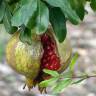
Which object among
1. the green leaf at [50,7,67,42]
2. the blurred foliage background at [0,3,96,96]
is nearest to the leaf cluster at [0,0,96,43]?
the green leaf at [50,7,67,42]

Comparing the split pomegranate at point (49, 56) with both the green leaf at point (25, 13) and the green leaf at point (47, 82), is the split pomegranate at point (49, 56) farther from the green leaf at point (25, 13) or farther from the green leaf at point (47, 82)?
the green leaf at point (25, 13)

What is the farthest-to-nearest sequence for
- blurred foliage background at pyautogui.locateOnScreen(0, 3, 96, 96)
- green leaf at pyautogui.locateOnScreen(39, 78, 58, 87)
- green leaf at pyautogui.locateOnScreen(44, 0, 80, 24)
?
1. blurred foliage background at pyautogui.locateOnScreen(0, 3, 96, 96)
2. green leaf at pyautogui.locateOnScreen(39, 78, 58, 87)
3. green leaf at pyautogui.locateOnScreen(44, 0, 80, 24)

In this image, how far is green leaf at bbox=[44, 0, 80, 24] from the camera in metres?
1.18

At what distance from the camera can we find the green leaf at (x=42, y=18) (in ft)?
3.90

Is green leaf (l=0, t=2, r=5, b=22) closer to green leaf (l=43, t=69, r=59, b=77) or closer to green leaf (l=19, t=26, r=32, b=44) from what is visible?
green leaf (l=19, t=26, r=32, b=44)

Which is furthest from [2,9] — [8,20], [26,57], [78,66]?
[78,66]

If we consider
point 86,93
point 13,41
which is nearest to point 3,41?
point 86,93

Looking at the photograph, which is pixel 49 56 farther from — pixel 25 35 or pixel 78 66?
pixel 78 66

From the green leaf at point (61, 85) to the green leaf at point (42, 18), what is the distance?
18 cm

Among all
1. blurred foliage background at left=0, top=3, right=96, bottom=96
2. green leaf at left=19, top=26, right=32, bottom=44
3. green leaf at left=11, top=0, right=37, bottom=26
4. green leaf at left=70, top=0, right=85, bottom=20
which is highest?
green leaf at left=11, top=0, right=37, bottom=26

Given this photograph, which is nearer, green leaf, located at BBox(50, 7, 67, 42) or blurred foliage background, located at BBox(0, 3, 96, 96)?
green leaf, located at BBox(50, 7, 67, 42)

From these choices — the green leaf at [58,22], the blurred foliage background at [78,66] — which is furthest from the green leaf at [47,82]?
the blurred foliage background at [78,66]

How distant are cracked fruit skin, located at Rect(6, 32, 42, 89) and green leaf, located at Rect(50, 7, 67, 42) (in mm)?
94

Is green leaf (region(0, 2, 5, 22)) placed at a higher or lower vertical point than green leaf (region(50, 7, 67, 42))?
higher
